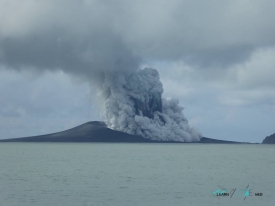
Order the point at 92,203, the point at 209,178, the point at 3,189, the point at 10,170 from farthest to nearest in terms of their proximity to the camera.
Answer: the point at 10,170 → the point at 209,178 → the point at 3,189 → the point at 92,203

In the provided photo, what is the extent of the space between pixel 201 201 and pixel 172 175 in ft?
71.3

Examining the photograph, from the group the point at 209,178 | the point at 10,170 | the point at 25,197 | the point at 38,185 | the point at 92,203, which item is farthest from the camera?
the point at 10,170

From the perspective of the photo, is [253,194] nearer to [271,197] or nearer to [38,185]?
[271,197]

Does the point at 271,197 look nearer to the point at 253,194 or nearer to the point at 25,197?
the point at 253,194

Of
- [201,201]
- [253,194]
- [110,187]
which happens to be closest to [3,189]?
[110,187]

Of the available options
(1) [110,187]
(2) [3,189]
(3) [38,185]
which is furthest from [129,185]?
(2) [3,189]

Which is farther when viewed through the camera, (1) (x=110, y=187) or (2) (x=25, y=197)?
(1) (x=110, y=187)

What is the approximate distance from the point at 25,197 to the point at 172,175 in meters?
24.4

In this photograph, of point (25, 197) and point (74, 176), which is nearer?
point (25, 197)

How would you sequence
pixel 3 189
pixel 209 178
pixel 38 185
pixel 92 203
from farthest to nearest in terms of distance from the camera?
1. pixel 209 178
2. pixel 38 185
3. pixel 3 189
4. pixel 92 203

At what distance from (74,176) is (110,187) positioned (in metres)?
12.4

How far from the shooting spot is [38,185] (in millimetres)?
55000

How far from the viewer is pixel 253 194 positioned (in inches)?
1875

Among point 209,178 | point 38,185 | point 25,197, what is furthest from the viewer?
point 209,178
